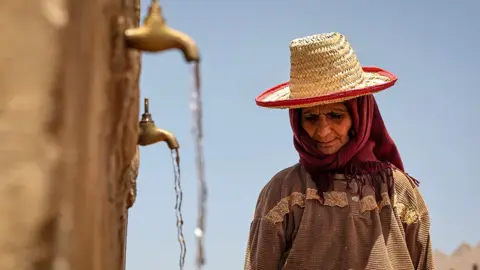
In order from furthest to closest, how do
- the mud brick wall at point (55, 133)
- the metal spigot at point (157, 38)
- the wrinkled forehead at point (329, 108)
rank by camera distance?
the wrinkled forehead at point (329, 108)
the metal spigot at point (157, 38)
the mud brick wall at point (55, 133)

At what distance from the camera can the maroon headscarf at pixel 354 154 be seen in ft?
8.74

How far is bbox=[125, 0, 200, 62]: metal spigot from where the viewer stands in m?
1.00

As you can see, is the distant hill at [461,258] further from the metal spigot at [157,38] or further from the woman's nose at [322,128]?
the metal spigot at [157,38]

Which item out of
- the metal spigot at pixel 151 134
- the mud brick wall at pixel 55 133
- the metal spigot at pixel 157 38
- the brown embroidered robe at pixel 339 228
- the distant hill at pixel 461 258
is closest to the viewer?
the mud brick wall at pixel 55 133

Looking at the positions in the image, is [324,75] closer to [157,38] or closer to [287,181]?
[287,181]

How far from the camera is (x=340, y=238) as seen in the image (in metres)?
2.58

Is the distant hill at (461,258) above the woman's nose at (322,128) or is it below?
below

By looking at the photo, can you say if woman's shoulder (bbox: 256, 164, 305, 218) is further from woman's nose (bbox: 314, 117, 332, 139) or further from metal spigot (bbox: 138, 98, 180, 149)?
metal spigot (bbox: 138, 98, 180, 149)

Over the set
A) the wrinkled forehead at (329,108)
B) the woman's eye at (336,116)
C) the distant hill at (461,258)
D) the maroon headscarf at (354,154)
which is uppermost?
the wrinkled forehead at (329,108)

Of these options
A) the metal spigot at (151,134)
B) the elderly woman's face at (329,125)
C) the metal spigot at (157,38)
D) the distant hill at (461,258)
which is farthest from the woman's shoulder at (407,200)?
the distant hill at (461,258)

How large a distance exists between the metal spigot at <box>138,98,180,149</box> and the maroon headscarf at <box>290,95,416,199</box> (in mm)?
1449

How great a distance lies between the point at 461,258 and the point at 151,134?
7.87m

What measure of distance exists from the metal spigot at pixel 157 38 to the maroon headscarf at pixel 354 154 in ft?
5.51

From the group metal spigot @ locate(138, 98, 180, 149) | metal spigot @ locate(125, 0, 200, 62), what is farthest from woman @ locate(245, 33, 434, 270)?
metal spigot @ locate(125, 0, 200, 62)
